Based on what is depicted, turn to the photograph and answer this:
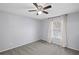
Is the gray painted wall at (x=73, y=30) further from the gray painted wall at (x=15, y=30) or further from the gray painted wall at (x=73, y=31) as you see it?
the gray painted wall at (x=15, y=30)

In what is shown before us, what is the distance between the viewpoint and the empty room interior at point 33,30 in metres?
3.14

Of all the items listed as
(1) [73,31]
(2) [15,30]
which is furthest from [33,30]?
(1) [73,31]

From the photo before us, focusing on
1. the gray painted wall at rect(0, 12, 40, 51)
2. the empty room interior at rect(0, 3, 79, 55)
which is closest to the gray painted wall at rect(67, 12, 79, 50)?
the empty room interior at rect(0, 3, 79, 55)

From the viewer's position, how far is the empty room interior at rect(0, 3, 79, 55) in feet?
10.3

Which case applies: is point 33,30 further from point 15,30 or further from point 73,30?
point 73,30

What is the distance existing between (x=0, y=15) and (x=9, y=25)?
73 centimetres

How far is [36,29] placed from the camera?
5945 mm

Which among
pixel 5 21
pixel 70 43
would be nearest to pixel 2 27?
pixel 5 21

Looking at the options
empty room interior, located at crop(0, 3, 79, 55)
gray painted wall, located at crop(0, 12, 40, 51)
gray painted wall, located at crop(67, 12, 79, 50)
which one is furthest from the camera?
gray painted wall, located at crop(67, 12, 79, 50)

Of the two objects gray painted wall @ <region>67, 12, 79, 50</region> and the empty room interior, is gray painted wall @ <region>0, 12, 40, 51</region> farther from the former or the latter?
gray painted wall @ <region>67, 12, 79, 50</region>

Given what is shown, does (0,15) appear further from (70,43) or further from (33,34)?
(70,43)

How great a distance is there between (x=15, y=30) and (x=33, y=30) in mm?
1856

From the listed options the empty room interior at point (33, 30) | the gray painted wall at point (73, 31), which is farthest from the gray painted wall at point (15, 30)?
the gray painted wall at point (73, 31)

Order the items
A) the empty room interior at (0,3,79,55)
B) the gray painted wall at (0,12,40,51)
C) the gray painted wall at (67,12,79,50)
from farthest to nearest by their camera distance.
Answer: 1. the gray painted wall at (67,12,79,50)
2. the gray painted wall at (0,12,40,51)
3. the empty room interior at (0,3,79,55)
